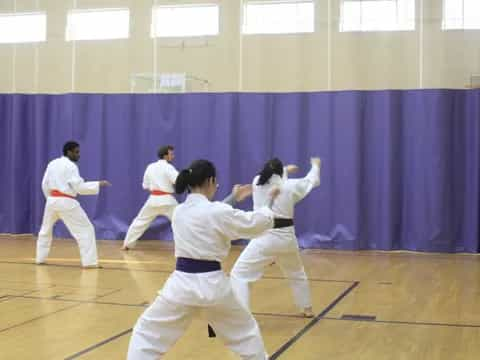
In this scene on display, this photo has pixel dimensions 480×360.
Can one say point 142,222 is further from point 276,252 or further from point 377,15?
point 276,252

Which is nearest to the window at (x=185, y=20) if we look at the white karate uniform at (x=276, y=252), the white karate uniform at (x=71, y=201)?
the white karate uniform at (x=71, y=201)

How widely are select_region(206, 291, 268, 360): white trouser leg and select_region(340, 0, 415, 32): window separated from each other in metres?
9.10

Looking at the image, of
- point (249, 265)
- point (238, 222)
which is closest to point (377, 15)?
point (249, 265)

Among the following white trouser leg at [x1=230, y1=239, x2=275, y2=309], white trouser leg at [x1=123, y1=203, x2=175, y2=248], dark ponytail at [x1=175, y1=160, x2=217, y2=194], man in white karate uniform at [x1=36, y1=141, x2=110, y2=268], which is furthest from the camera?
white trouser leg at [x1=123, y1=203, x2=175, y2=248]

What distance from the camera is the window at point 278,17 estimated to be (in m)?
12.5

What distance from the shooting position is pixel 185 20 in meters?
13.1

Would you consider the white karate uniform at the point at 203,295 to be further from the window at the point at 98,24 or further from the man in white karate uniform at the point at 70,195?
the window at the point at 98,24

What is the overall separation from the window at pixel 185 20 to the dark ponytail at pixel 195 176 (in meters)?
9.20

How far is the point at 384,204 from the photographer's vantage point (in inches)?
457

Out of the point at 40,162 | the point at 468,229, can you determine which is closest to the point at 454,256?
the point at 468,229

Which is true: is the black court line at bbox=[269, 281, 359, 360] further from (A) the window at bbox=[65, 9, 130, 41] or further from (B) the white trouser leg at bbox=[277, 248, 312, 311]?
(A) the window at bbox=[65, 9, 130, 41]

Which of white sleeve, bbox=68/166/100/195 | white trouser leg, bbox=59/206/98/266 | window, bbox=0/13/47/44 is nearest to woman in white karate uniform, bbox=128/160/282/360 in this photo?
white sleeve, bbox=68/166/100/195

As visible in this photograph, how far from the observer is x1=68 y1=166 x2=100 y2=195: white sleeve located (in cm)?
914

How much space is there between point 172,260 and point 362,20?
5.30m
